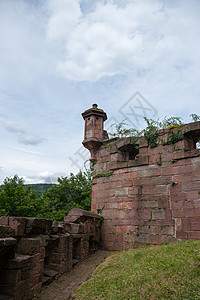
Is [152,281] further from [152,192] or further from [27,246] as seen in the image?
[152,192]

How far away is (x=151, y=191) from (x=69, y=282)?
4.35 metres

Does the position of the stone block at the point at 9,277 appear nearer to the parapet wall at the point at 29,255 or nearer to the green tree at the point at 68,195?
the parapet wall at the point at 29,255

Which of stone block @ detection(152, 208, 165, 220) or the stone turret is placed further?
the stone turret

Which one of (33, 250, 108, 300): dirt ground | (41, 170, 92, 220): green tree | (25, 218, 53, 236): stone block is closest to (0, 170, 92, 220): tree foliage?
(41, 170, 92, 220): green tree

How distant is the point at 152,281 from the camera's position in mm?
3746

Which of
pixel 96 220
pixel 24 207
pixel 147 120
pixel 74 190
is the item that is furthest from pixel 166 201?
pixel 74 190

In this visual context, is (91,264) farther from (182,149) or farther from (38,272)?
(182,149)

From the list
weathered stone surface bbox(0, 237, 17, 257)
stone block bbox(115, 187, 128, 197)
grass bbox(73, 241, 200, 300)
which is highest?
stone block bbox(115, 187, 128, 197)

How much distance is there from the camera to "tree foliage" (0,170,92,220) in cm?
1844

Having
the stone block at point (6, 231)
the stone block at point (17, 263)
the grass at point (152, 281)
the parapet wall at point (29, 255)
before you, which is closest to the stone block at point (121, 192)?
the parapet wall at point (29, 255)

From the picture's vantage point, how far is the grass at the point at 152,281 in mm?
3323

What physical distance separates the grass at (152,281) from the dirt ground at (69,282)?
0.26m

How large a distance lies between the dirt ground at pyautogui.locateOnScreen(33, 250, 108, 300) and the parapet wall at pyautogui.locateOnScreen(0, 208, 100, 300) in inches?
4.9

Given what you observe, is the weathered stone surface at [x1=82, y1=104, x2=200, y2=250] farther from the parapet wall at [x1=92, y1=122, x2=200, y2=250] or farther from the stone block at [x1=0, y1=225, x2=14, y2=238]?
the stone block at [x1=0, y1=225, x2=14, y2=238]
